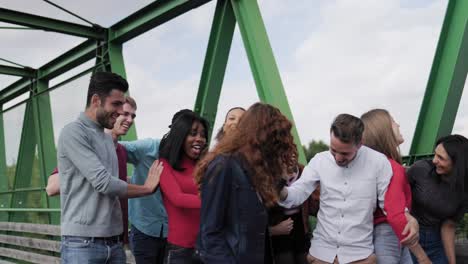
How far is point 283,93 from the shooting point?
187 inches

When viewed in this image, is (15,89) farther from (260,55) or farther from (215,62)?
(260,55)

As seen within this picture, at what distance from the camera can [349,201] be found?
2783 mm

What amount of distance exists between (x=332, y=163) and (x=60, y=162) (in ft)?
4.47

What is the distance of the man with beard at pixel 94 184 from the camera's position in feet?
9.36

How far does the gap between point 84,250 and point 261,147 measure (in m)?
1.06

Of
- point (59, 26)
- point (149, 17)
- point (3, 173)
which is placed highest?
point (149, 17)

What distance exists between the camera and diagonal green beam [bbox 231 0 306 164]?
4.74m

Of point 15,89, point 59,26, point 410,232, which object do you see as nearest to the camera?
point 410,232

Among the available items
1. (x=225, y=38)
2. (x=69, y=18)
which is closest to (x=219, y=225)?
(x=225, y=38)

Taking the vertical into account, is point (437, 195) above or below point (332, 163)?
below

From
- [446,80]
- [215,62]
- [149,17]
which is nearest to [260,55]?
[215,62]

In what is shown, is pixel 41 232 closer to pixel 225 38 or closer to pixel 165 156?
pixel 225 38

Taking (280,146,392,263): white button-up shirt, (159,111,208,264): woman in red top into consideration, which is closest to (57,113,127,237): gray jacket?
(159,111,208,264): woman in red top

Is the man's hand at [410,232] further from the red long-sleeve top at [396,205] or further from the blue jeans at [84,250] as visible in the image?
the blue jeans at [84,250]
